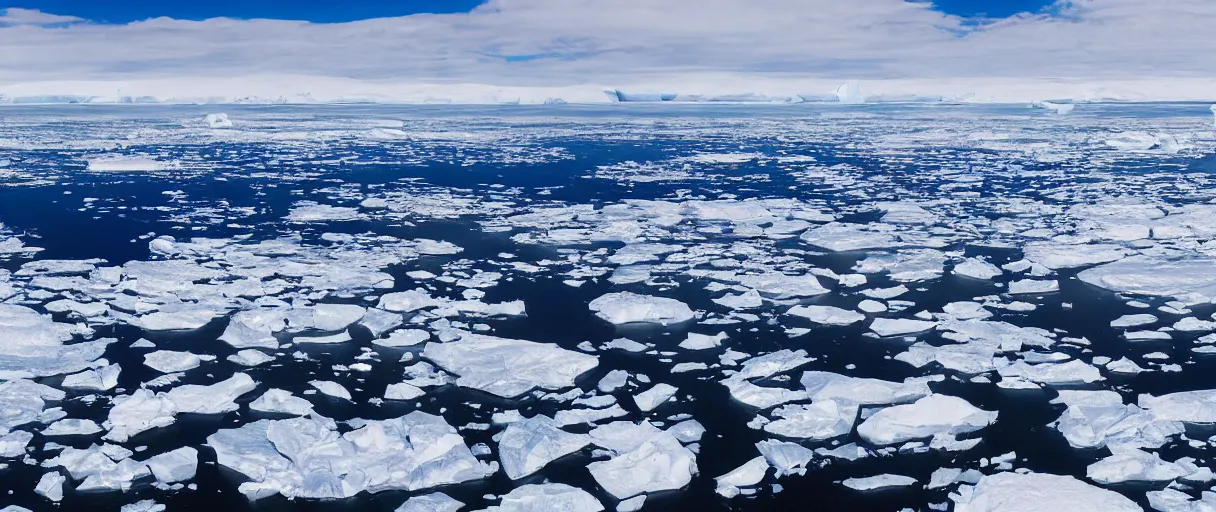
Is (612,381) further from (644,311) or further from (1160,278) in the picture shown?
(1160,278)

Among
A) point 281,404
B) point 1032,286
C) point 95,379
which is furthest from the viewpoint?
point 1032,286

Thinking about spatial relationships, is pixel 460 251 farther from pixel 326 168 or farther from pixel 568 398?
pixel 326 168

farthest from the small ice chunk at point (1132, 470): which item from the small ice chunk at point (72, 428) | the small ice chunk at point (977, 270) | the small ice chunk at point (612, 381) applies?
the small ice chunk at point (72, 428)

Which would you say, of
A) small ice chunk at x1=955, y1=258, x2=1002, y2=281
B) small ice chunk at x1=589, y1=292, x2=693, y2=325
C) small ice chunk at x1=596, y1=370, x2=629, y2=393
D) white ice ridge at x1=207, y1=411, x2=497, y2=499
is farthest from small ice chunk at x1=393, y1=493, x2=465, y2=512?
small ice chunk at x1=955, y1=258, x2=1002, y2=281

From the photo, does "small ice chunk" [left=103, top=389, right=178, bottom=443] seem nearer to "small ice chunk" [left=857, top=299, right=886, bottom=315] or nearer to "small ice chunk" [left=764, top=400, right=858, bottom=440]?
"small ice chunk" [left=764, top=400, right=858, bottom=440]

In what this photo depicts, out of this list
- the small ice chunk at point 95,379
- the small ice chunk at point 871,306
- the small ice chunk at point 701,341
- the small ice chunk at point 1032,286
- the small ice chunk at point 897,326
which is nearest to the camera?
the small ice chunk at point 95,379

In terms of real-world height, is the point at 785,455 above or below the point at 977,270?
below

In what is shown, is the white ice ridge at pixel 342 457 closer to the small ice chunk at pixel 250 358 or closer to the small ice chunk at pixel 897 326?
the small ice chunk at pixel 250 358

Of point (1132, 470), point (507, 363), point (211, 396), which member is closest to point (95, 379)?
point (211, 396)
